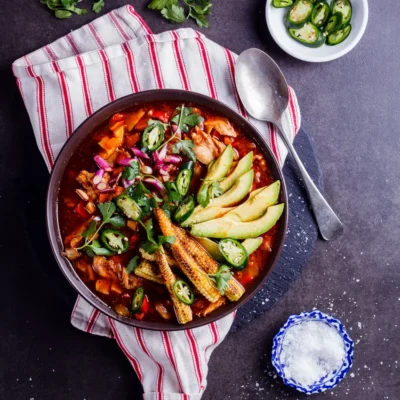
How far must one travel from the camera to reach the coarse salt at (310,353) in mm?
3719

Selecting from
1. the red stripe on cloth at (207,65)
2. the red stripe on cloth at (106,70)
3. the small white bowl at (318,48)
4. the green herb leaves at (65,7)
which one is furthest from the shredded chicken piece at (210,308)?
the green herb leaves at (65,7)

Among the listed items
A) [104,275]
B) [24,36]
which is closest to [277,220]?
[104,275]

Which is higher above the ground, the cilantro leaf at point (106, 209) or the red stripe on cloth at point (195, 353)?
the cilantro leaf at point (106, 209)

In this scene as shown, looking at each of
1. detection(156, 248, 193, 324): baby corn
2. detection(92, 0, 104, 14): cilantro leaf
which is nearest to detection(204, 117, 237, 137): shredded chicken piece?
detection(156, 248, 193, 324): baby corn

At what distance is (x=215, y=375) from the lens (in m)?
3.77

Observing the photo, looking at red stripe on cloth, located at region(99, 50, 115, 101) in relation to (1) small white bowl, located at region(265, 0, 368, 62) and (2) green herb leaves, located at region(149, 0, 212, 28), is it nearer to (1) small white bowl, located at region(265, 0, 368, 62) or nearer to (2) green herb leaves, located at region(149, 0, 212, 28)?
(2) green herb leaves, located at region(149, 0, 212, 28)

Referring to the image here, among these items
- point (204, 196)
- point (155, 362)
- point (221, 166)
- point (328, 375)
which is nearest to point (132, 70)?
point (221, 166)

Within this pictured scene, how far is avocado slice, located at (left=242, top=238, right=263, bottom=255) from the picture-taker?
316 cm

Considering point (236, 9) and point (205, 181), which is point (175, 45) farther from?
point (205, 181)

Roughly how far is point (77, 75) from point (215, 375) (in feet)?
6.56

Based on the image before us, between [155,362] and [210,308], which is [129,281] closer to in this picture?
[210,308]

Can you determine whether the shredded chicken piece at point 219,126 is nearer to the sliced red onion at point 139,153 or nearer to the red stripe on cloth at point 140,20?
the sliced red onion at point 139,153

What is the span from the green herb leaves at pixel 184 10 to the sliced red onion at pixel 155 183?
3.77ft

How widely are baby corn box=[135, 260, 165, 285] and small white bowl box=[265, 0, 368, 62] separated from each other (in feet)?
5.26
